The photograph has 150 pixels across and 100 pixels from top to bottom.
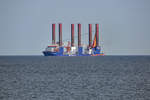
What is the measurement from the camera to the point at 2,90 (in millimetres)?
33156

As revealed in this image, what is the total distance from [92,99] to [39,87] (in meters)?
8.37

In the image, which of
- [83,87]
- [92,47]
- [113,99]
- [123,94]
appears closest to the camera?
[113,99]

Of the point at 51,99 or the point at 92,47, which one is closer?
the point at 51,99

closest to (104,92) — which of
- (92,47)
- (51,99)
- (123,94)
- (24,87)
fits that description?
(123,94)

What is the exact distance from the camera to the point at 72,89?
34094 mm

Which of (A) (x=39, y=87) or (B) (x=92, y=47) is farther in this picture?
(B) (x=92, y=47)

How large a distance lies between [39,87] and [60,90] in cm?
299

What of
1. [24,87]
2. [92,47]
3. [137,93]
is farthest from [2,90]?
[92,47]

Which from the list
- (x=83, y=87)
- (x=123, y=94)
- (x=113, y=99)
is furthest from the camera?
(x=83, y=87)

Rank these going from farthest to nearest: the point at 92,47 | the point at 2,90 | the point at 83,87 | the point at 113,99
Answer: the point at 92,47 < the point at 83,87 < the point at 2,90 < the point at 113,99

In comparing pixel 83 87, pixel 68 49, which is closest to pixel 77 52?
pixel 68 49

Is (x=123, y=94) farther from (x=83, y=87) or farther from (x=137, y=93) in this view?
(x=83, y=87)

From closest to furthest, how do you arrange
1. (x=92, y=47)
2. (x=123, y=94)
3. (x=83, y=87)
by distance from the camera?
1. (x=123, y=94)
2. (x=83, y=87)
3. (x=92, y=47)

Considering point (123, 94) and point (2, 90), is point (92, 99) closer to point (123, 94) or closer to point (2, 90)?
point (123, 94)
